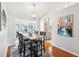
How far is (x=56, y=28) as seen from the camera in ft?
21.6

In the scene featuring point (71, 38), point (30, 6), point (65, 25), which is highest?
point (30, 6)

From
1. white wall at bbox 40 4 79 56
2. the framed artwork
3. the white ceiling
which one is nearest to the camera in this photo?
white wall at bbox 40 4 79 56

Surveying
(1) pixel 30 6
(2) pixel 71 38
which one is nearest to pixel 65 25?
(2) pixel 71 38

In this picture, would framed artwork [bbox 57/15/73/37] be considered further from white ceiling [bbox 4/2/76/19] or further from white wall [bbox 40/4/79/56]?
white ceiling [bbox 4/2/76/19]

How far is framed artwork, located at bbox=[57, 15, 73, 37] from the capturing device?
526 centimetres

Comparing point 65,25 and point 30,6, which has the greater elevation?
point 30,6

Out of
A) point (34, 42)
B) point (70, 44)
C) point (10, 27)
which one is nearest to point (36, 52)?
point (34, 42)

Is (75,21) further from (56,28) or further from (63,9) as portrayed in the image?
(56,28)

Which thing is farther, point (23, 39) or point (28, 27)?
point (28, 27)

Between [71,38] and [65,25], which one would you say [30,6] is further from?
[71,38]

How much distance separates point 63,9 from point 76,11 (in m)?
1.03

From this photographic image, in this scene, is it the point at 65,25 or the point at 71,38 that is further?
the point at 65,25

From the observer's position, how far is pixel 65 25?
5.59 metres

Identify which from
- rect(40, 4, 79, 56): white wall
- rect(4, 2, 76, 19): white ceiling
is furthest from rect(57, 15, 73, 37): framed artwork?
rect(4, 2, 76, 19): white ceiling
